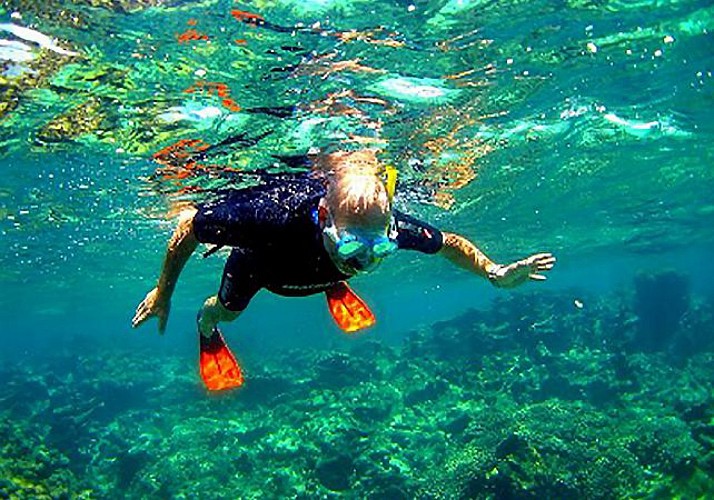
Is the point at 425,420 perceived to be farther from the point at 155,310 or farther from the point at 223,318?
the point at 155,310

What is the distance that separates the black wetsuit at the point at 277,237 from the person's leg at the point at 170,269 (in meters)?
0.19

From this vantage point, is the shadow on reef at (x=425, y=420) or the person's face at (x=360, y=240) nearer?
the person's face at (x=360, y=240)

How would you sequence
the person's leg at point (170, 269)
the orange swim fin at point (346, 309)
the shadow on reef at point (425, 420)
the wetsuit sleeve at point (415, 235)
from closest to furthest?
the person's leg at point (170, 269) → the wetsuit sleeve at point (415, 235) → the orange swim fin at point (346, 309) → the shadow on reef at point (425, 420)

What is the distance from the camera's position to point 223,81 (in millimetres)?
10227

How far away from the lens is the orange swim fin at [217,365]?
6156 millimetres

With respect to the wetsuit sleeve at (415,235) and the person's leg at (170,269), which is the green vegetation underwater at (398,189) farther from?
the wetsuit sleeve at (415,235)

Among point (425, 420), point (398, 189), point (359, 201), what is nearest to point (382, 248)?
point (359, 201)

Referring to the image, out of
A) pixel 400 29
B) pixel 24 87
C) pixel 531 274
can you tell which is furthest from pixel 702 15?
pixel 24 87

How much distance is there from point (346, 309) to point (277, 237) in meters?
1.85

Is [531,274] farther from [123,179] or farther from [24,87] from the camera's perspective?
[123,179]

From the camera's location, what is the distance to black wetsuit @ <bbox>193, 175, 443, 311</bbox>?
4407 millimetres

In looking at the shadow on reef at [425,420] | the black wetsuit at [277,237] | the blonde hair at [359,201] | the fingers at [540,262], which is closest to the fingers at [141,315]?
the black wetsuit at [277,237]

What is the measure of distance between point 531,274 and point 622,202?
25962 mm

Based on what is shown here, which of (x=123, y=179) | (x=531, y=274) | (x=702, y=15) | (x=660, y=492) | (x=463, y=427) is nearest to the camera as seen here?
(x=531, y=274)
